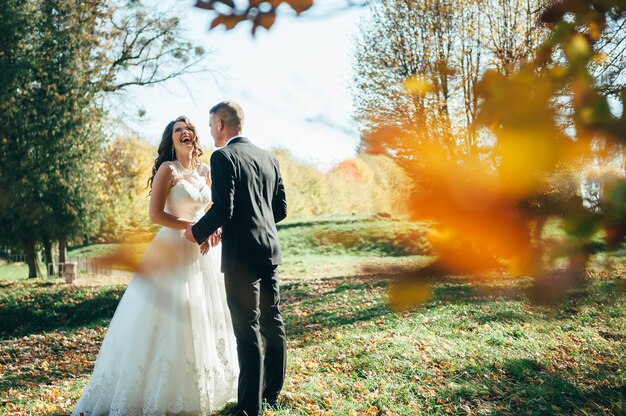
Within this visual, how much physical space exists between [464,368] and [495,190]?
14.2ft

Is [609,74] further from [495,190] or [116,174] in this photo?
[116,174]

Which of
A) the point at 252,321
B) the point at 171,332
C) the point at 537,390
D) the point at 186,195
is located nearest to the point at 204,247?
the point at 186,195

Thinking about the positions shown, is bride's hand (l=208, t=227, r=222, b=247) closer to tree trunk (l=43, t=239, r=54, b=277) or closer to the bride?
the bride

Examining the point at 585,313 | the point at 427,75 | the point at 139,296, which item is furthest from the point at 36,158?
the point at 427,75

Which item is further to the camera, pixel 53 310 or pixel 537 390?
pixel 53 310

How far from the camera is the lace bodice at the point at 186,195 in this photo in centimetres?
364

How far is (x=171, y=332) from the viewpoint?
3.50 meters

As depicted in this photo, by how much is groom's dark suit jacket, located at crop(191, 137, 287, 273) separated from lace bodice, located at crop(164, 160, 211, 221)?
0.55m

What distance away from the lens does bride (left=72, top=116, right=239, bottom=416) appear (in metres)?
3.44

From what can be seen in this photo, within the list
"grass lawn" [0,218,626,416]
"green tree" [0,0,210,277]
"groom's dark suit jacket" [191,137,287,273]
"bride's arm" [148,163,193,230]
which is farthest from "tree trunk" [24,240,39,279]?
"groom's dark suit jacket" [191,137,287,273]

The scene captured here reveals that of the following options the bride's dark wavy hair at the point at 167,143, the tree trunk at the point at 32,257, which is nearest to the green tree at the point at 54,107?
the tree trunk at the point at 32,257

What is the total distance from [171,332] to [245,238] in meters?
0.95

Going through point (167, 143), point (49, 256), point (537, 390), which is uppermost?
point (167, 143)

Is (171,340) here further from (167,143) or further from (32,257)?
(32,257)
